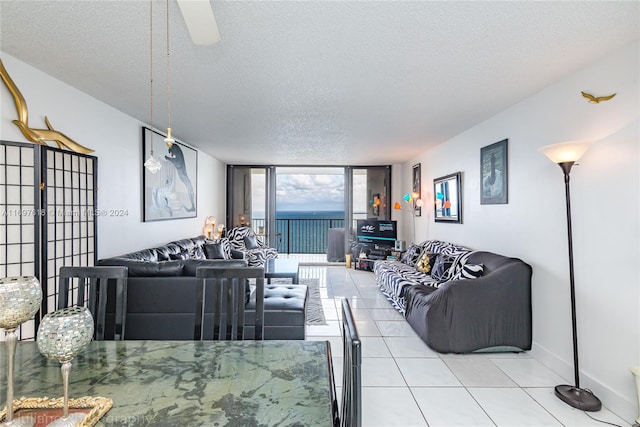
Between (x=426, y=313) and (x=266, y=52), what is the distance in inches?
105

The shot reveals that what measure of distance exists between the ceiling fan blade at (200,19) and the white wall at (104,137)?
1.86 m

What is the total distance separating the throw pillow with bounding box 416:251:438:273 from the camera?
4.61 meters

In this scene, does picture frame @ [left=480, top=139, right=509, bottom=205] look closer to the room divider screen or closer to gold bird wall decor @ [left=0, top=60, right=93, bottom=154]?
the room divider screen

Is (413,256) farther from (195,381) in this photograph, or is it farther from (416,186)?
(195,381)

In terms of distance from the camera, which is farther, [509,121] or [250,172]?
[250,172]

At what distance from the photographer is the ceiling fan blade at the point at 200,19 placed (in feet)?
4.07

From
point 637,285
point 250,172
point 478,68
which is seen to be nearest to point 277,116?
point 478,68

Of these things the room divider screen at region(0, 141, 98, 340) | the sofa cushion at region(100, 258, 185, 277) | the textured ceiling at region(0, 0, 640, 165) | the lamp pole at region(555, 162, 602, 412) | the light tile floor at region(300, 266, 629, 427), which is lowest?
the light tile floor at region(300, 266, 629, 427)

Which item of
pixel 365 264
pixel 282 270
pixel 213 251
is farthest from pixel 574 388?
pixel 365 264

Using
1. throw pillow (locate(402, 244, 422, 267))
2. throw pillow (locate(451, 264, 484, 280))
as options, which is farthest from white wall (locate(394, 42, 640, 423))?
throw pillow (locate(402, 244, 422, 267))

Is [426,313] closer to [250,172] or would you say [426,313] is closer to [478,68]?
[478,68]

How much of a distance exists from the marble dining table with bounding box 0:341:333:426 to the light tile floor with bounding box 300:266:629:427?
1117 mm

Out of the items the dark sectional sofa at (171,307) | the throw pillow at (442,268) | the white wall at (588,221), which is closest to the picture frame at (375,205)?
the throw pillow at (442,268)

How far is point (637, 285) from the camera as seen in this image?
2035mm
